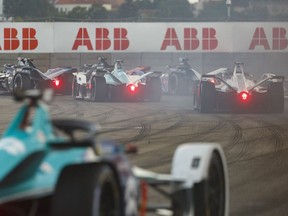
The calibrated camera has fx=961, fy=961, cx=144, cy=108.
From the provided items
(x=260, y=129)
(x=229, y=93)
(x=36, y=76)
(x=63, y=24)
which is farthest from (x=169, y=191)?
(x=63, y=24)

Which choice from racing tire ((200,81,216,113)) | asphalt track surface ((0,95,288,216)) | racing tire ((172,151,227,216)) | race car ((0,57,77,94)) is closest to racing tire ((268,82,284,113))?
asphalt track surface ((0,95,288,216))

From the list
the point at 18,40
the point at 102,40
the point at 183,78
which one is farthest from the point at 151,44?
the point at 183,78

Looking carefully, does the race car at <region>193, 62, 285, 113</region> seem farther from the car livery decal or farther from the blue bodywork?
the car livery decal

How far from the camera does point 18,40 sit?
46344 millimetres

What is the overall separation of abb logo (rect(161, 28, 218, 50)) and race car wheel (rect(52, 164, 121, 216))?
43.2 meters

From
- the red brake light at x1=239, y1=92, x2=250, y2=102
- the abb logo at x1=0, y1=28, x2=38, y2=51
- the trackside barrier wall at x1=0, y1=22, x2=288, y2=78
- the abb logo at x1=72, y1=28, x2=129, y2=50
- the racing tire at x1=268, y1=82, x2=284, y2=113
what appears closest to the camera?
the racing tire at x1=268, y1=82, x2=284, y2=113

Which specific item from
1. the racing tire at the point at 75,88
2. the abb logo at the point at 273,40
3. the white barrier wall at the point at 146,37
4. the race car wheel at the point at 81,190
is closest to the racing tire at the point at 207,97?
the racing tire at the point at 75,88

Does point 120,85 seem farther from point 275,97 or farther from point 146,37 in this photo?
point 146,37

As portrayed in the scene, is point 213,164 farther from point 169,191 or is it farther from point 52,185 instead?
point 52,185

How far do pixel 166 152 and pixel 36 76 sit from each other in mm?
21337

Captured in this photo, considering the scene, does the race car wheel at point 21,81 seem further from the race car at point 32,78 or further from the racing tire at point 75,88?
the racing tire at point 75,88

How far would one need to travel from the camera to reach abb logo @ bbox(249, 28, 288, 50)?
155 feet

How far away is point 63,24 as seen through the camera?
47031mm

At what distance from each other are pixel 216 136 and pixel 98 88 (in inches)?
545
